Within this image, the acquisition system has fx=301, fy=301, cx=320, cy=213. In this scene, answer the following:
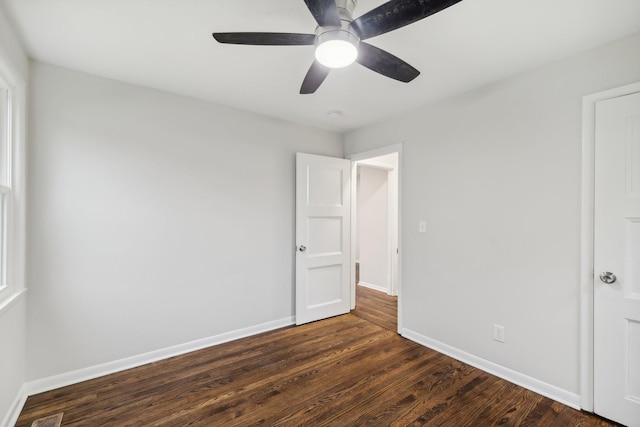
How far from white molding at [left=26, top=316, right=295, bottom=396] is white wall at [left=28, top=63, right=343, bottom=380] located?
0.05 metres

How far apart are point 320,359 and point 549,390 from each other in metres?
1.71

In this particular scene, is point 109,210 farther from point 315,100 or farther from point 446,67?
point 446,67

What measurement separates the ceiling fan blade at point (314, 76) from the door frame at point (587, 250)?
5.71 feet

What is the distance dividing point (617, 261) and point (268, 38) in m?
2.42

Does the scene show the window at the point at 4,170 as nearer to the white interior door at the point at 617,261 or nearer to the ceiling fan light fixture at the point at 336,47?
the ceiling fan light fixture at the point at 336,47

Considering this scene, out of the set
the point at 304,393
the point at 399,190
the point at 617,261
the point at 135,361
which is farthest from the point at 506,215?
the point at 135,361

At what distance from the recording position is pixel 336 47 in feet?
4.68

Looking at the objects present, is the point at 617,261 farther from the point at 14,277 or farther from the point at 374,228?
the point at 14,277

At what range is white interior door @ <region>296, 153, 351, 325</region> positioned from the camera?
3465 millimetres

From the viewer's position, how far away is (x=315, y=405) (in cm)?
204

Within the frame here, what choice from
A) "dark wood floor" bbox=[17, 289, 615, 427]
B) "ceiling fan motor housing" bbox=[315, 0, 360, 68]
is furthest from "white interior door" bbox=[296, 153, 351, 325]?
"ceiling fan motor housing" bbox=[315, 0, 360, 68]

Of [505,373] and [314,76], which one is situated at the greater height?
[314,76]

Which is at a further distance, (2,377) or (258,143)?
(258,143)

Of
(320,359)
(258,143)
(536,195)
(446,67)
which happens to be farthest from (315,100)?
(320,359)
